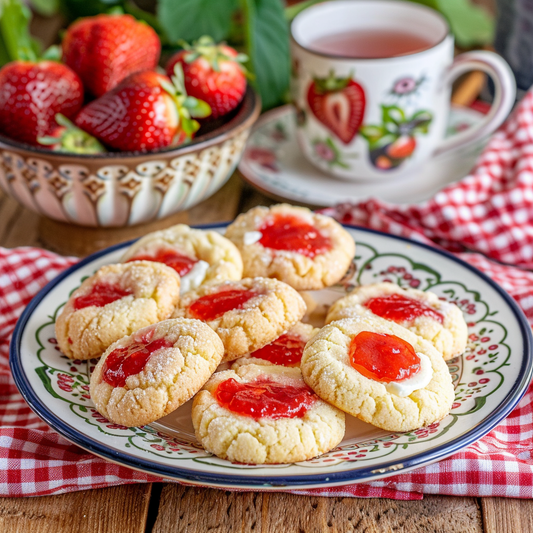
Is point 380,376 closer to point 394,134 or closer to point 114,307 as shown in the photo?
point 114,307

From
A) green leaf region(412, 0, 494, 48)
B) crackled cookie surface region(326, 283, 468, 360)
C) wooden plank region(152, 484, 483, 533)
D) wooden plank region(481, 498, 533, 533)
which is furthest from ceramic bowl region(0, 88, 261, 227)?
green leaf region(412, 0, 494, 48)

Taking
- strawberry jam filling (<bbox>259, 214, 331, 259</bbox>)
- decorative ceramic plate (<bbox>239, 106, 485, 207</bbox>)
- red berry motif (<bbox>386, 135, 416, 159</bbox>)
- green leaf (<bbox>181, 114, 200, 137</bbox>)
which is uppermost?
green leaf (<bbox>181, 114, 200, 137</bbox>)

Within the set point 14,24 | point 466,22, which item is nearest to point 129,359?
point 14,24

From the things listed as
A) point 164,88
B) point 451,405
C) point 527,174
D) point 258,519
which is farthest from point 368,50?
point 258,519

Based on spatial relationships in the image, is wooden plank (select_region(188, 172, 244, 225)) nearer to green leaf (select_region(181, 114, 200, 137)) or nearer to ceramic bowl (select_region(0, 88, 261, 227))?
ceramic bowl (select_region(0, 88, 261, 227))

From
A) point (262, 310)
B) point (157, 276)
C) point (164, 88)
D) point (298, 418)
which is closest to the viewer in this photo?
point (298, 418)

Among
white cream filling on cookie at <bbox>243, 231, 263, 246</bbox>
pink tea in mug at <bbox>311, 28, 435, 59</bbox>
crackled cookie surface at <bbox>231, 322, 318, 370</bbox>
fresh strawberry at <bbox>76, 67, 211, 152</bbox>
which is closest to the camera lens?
crackled cookie surface at <bbox>231, 322, 318, 370</bbox>

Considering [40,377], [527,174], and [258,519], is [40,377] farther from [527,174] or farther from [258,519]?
[527,174]

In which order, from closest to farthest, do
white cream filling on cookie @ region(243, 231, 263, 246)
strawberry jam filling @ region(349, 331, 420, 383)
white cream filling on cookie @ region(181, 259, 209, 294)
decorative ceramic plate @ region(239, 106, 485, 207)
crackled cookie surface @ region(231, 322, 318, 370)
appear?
strawberry jam filling @ region(349, 331, 420, 383)
crackled cookie surface @ region(231, 322, 318, 370)
white cream filling on cookie @ region(181, 259, 209, 294)
white cream filling on cookie @ region(243, 231, 263, 246)
decorative ceramic plate @ region(239, 106, 485, 207)
